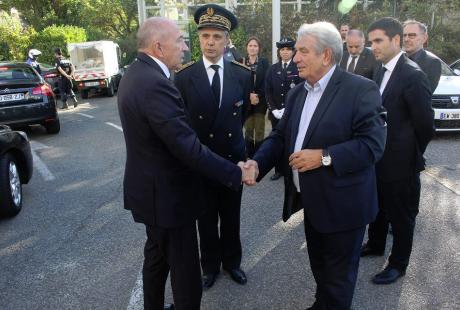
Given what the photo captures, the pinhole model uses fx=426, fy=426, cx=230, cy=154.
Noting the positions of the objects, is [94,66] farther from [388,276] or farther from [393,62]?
[388,276]

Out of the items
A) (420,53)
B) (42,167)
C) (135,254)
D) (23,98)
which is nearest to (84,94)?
(23,98)

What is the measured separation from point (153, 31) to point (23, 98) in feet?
24.7

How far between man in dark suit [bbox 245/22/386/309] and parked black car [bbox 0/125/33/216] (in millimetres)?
3571

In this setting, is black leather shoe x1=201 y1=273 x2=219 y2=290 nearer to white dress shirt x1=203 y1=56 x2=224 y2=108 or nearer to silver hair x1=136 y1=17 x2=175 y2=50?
white dress shirt x1=203 y1=56 x2=224 y2=108

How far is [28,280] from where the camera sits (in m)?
3.55

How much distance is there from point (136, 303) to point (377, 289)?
5.98ft

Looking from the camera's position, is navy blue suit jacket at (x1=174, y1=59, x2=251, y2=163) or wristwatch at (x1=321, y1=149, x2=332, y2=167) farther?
navy blue suit jacket at (x1=174, y1=59, x2=251, y2=163)

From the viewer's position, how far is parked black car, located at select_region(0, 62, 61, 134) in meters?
8.56

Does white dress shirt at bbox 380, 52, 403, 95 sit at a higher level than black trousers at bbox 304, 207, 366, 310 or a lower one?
higher

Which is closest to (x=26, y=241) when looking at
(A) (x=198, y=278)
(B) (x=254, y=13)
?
(A) (x=198, y=278)

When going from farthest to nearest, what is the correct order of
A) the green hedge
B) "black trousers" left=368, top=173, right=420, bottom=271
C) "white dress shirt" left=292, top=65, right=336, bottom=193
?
the green hedge < "black trousers" left=368, top=173, right=420, bottom=271 < "white dress shirt" left=292, top=65, right=336, bottom=193

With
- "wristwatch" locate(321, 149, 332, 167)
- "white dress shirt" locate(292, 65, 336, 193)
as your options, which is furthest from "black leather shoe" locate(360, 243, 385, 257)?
"wristwatch" locate(321, 149, 332, 167)

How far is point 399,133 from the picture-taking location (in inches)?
124

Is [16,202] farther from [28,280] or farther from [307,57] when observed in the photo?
[307,57]
